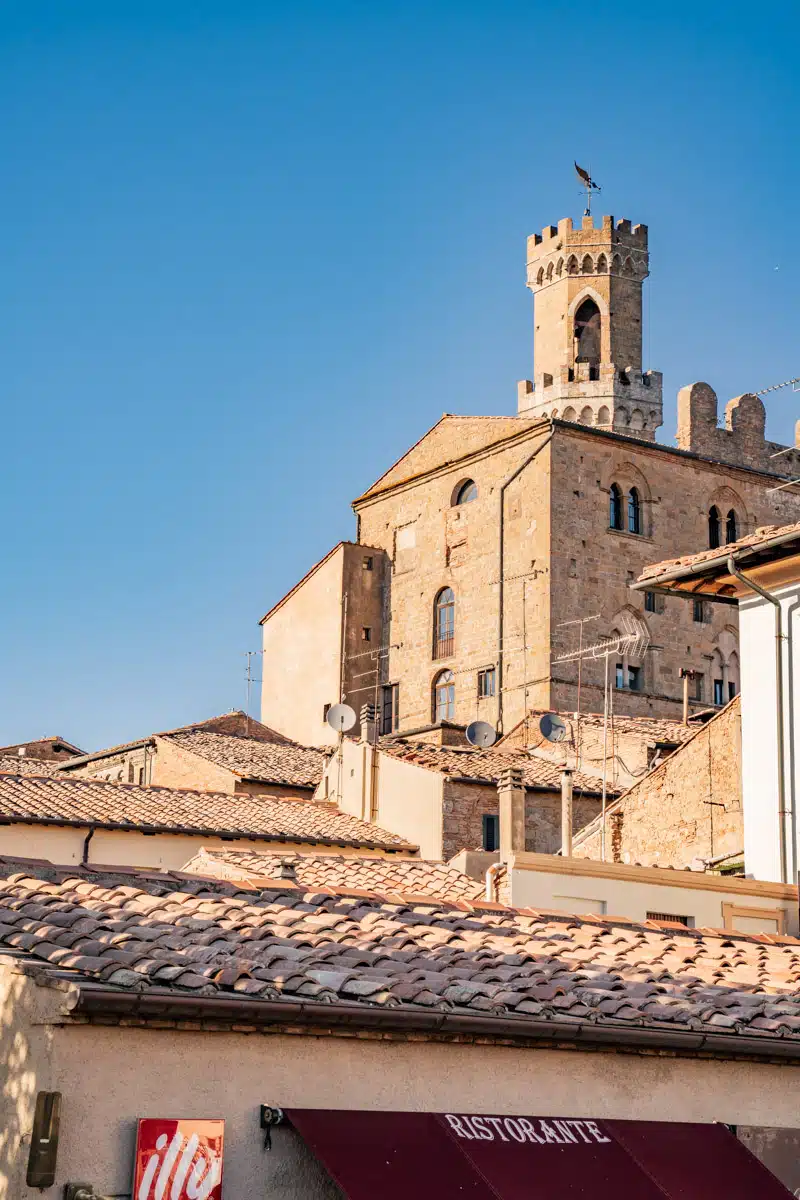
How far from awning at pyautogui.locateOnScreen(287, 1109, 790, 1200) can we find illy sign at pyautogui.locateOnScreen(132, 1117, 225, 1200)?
418 millimetres

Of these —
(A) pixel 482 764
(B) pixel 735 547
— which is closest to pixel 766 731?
(B) pixel 735 547

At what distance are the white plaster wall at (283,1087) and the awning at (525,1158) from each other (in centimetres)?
Answer: 12

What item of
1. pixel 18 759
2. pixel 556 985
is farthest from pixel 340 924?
pixel 18 759

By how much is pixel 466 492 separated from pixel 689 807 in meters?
23.4

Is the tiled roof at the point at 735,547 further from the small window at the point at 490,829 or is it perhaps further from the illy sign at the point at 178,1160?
the illy sign at the point at 178,1160

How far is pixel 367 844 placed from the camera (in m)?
28.8

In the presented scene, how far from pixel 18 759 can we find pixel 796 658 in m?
24.3

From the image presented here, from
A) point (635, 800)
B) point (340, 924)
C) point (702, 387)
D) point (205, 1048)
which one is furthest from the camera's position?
point (702, 387)

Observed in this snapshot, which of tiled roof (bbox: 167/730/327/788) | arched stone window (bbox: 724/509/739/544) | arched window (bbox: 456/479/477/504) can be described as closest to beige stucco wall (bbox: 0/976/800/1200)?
tiled roof (bbox: 167/730/327/788)

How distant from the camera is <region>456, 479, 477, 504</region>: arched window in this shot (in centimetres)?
4822

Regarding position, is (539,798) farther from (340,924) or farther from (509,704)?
(340,924)

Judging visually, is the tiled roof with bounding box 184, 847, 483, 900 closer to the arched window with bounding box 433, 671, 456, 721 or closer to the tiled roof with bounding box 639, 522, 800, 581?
the tiled roof with bounding box 639, 522, 800, 581

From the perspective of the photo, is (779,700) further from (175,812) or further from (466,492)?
(466,492)

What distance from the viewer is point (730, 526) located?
4862cm
